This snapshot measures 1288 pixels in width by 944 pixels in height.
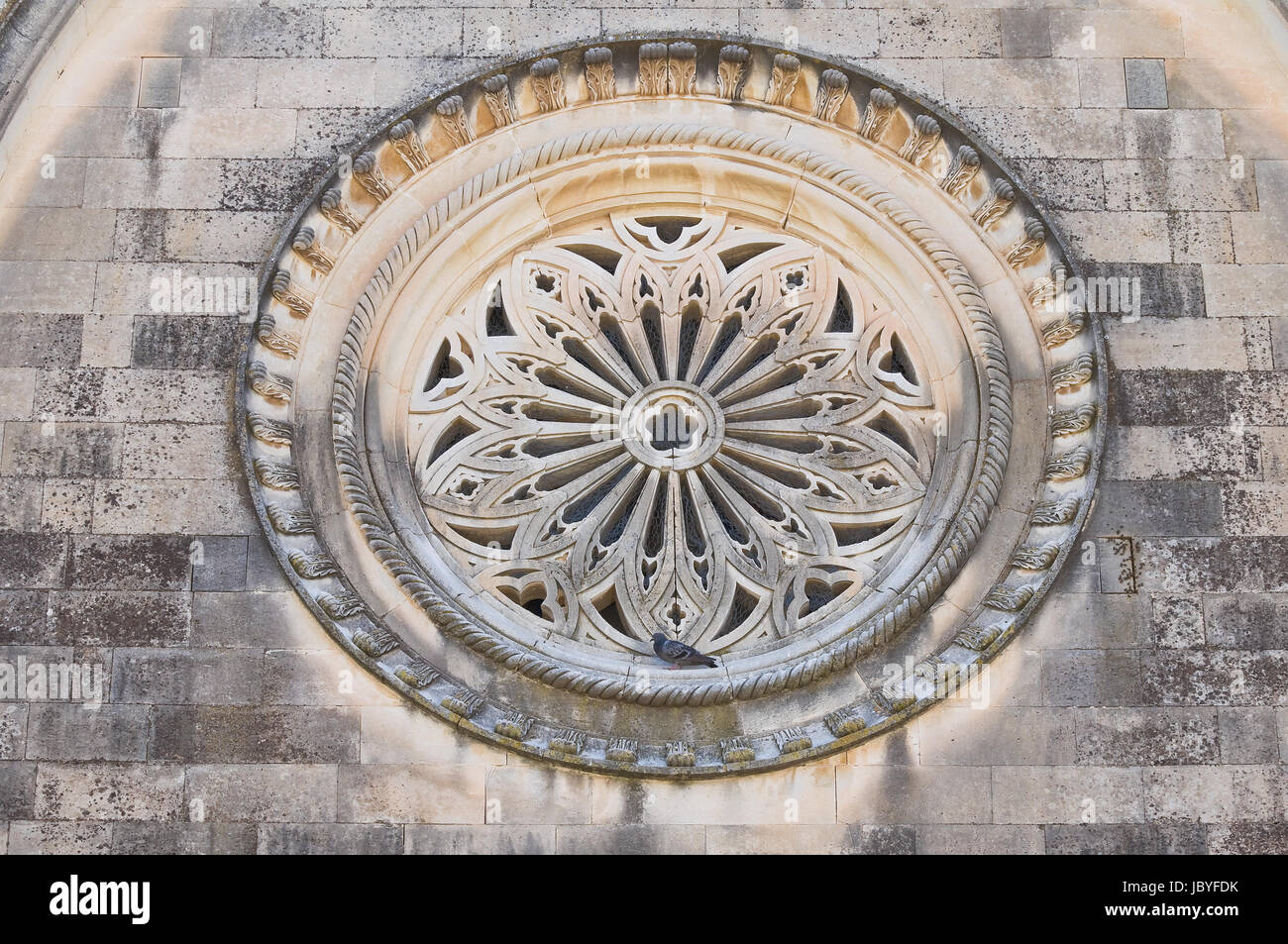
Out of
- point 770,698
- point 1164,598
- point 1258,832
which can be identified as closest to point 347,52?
point 770,698

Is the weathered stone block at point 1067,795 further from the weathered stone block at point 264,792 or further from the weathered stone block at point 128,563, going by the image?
the weathered stone block at point 128,563

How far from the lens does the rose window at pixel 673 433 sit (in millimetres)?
13820

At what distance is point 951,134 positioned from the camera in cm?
1443

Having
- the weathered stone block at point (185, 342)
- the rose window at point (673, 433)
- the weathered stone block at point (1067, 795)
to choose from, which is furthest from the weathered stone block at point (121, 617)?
the weathered stone block at point (1067, 795)

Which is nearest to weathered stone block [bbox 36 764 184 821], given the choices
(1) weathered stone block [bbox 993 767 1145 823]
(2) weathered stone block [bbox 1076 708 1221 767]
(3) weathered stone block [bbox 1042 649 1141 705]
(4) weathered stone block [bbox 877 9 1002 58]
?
(1) weathered stone block [bbox 993 767 1145 823]

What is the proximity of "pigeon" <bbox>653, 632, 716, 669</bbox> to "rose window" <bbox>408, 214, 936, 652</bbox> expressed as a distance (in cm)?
40

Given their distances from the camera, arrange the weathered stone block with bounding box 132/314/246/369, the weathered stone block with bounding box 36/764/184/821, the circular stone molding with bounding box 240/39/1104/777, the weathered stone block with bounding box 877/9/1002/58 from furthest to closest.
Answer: the weathered stone block with bounding box 877/9/1002/58 < the weathered stone block with bounding box 132/314/246/369 < the circular stone molding with bounding box 240/39/1104/777 < the weathered stone block with bounding box 36/764/184/821

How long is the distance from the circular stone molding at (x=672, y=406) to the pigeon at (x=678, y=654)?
135mm

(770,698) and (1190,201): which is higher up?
(1190,201)

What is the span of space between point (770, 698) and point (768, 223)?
353 cm

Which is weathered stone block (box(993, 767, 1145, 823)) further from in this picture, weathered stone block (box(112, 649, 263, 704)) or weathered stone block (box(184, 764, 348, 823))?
weathered stone block (box(112, 649, 263, 704))

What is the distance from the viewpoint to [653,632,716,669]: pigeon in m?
13.0

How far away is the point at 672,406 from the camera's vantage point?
14.4m

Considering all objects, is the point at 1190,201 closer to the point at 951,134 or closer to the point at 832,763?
the point at 951,134
